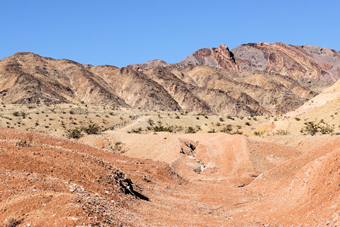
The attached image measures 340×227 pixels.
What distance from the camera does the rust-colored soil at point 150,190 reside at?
26.8 feet

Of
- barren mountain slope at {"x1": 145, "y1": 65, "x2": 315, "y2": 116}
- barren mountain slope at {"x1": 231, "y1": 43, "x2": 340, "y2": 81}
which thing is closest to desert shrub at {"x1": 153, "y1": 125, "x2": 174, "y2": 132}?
barren mountain slope at {"x1": 145, "y1": 65, "x2": 315, "y2": 116}

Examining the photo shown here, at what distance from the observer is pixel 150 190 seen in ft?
51.0

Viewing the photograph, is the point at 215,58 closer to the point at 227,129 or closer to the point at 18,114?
the point at 227,129

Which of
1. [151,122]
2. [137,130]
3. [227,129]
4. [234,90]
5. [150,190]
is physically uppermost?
[234,90]

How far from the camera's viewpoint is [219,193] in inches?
699

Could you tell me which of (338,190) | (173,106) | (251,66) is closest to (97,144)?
(338,190)

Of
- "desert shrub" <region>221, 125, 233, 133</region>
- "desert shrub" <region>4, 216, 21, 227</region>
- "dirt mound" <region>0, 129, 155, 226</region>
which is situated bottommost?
"desert shrub" <region>4, 216, 21, 227</region>

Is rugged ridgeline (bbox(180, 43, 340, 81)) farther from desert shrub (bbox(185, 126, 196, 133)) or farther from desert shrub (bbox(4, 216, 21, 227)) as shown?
desert shrub (bbox(4, 216, 21, 227))

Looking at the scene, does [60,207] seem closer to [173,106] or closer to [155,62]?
[173,106]

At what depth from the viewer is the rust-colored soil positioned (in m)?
8.16

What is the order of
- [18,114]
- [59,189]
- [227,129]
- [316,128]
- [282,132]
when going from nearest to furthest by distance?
[59,189] < [316,128] < [282,132] < [227,129] < [18,114]

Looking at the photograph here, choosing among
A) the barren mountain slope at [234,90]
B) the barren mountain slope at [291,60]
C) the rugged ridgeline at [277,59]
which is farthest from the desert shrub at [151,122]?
the barren mountain slope at [291,60]

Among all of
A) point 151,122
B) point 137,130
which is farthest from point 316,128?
point 151,122

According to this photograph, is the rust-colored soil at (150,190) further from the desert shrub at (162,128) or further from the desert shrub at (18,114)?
the desert shrub at (18,114)
